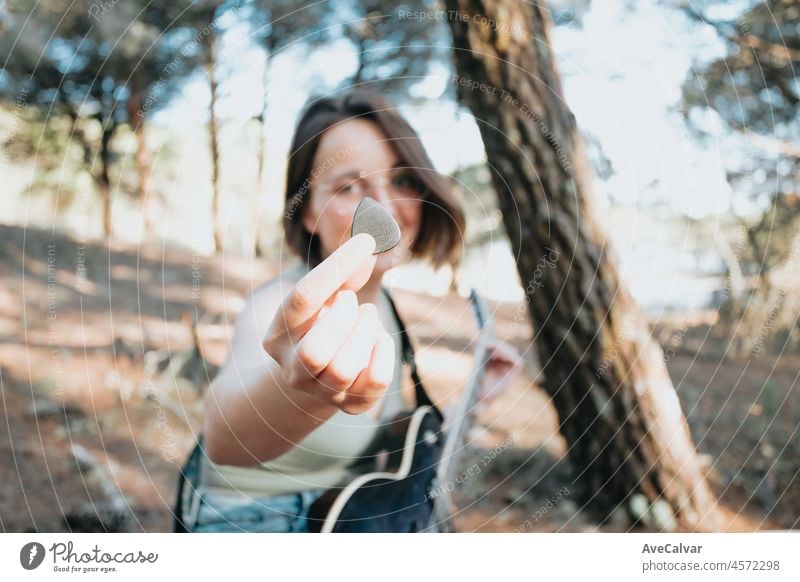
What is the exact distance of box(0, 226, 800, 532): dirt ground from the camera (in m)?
0.90

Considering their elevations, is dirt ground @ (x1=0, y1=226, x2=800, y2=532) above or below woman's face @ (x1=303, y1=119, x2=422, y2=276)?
below

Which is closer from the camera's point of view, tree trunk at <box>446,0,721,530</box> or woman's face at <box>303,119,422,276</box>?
woman's face at <box>303,119,422,276</box>

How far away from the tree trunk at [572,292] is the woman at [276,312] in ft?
0.43

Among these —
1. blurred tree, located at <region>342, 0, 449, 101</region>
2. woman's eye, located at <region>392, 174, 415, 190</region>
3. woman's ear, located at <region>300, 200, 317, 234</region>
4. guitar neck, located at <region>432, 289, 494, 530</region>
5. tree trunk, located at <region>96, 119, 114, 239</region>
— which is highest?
Answer: blurred tree, located at <region>342, 0, 449, 101</region>

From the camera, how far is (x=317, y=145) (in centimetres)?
83

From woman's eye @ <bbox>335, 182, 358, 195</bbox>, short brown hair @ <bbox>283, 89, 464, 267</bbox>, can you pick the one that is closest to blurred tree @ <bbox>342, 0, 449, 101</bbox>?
short brown hair @ <bbox>283, 89, 464, 267</bbox>

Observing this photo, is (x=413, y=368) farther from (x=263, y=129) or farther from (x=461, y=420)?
(x=263, y=129)

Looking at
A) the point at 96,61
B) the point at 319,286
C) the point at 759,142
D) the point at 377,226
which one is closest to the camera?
the point at 319,286

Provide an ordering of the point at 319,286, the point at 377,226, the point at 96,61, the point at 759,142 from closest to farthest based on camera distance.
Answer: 1. the point at 319,286
2. the point at 377,226
3. the point at 96,61
4. the point at 759,142

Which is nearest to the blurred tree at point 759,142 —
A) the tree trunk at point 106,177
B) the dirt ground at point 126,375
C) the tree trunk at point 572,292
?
the tree trunk at point 572,292

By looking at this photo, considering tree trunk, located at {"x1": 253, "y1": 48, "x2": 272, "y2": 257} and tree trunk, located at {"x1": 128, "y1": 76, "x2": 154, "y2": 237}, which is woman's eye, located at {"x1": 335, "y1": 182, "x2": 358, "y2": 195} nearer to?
tree trunk, located at {"x1": 253, "y1": 48, "x2": 272, "y2": 257}

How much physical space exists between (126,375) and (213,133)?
355 millimetres

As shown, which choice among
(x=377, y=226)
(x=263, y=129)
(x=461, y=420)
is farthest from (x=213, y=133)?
(x=461, y=420)
